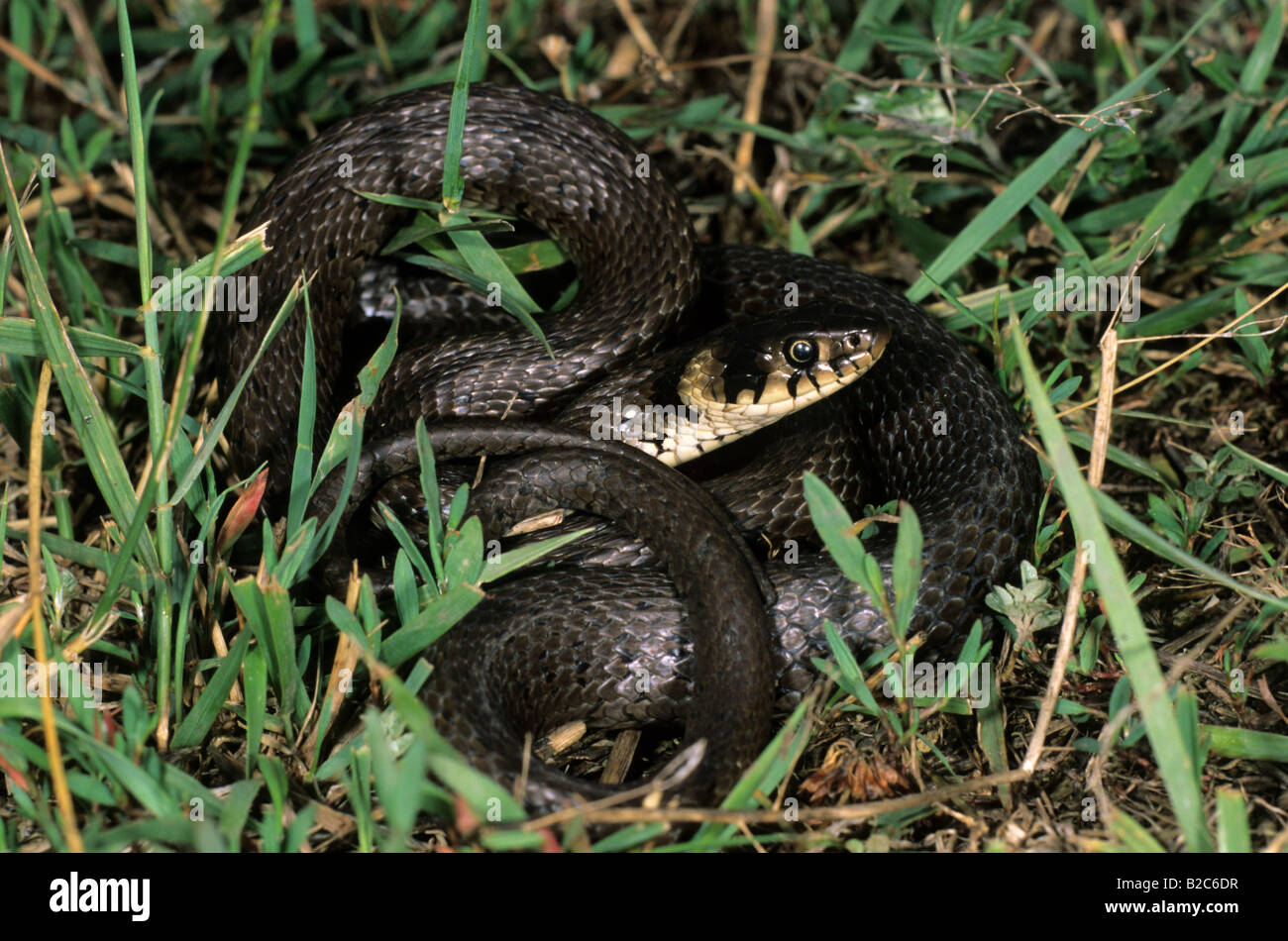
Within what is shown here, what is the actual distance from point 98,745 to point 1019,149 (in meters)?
5.30

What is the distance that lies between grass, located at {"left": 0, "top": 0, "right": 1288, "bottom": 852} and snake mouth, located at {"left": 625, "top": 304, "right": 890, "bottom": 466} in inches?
25.8

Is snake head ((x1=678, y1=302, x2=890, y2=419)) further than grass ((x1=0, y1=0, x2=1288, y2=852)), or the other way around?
snake head ((x1=678, y1=302, x2=890, y2=419))

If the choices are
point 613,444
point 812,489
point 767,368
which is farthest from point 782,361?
point 812,489

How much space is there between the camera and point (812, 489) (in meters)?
3.30

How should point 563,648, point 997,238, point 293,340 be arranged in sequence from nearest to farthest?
1. point 563,648
2. point 293,340
3. point 997,238

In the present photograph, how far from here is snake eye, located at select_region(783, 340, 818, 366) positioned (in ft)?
15.6

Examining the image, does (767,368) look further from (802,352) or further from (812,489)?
(812,489)

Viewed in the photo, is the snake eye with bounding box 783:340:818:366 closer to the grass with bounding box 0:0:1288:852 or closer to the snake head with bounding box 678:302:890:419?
the snake head with bounding box 678:302:890:419

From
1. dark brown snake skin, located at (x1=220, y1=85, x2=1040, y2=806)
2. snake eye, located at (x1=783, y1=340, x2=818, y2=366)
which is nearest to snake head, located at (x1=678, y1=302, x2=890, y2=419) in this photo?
snake eye, located at (x1=783, y1=340, x2=818, y2=366)

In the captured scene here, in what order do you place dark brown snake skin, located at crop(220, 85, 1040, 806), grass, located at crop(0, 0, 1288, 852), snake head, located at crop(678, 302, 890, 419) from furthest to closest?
1. snake head, located at crop(678, 302, 890, 419)
2. dark brown snake skin, located at crop(220, 85, 1040, 806)
3. grass, located at crop(0, 0, 1288, 852)

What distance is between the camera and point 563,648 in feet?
13.6
